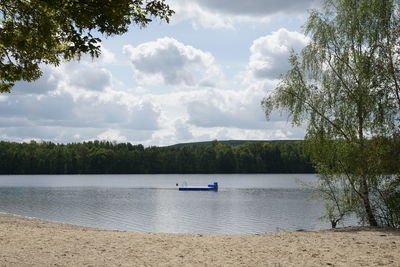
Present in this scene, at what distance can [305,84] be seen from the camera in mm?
18547

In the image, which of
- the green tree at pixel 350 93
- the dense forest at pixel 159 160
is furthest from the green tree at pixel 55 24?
the dense forest at pixel 159 160

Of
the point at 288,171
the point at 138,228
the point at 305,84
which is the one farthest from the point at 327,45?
the point at 288,171

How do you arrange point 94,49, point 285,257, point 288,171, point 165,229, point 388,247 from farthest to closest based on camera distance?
1. point 288,171
2. point 165,229
3. point 388,247
4. point 285,257
5. point 94,49

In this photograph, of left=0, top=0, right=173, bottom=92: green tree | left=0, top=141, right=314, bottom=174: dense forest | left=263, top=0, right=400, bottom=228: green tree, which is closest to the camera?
left=0, top=0, right=173, bottom=92: green tree

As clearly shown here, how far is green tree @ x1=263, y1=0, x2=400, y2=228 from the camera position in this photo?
1702 cm

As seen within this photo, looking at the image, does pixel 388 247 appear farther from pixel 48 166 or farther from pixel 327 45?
pixel 48 166

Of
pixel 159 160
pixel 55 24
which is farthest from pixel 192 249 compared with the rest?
pixel 159 160

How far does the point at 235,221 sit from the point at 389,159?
13.9 meters

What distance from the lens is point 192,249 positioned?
1116 cm

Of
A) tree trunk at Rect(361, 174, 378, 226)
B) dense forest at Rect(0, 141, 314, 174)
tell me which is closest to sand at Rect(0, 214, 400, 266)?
tree trunk at Rect(361, 174, 378, 226)

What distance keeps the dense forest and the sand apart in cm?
11808

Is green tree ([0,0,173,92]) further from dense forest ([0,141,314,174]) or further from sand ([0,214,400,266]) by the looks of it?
dense forest ([0,141,314,174])

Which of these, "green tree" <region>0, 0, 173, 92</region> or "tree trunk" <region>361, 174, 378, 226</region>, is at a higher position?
"green tree" <region>0, 0, 173, 92</region>

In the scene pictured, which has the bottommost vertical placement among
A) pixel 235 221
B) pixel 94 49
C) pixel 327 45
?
pixel 235 221
